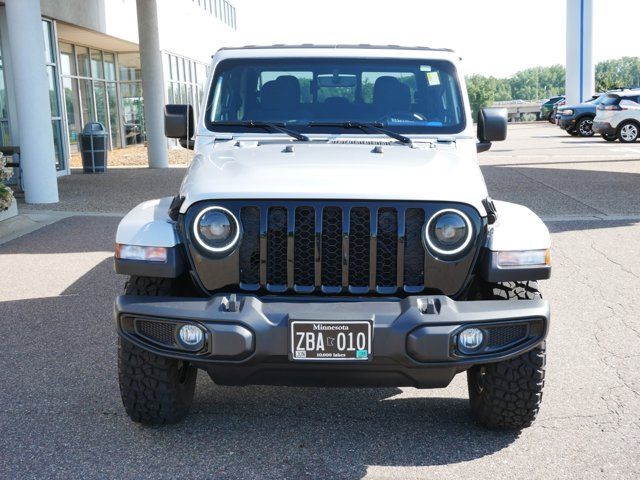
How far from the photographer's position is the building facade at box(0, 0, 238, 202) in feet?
42.8

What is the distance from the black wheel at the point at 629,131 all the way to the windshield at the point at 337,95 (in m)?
24.0

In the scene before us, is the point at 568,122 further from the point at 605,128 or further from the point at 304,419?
the point at 304,419

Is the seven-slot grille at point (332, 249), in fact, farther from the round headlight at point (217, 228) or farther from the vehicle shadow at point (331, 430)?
the vehicle shadow at point (331, 430)

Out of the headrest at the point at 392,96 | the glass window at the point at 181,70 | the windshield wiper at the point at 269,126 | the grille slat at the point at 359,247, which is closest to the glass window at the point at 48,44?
the glass window at the point at 181,70

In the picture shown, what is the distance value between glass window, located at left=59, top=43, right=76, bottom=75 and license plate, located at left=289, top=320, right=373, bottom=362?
20.4 metres

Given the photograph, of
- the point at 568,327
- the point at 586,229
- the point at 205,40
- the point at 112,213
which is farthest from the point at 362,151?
the point at 205,40

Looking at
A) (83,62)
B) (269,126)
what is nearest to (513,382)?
(269,126)

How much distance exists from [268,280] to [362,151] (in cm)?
107

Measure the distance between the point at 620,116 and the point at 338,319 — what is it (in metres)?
25.9

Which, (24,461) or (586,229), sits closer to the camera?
(24,461)

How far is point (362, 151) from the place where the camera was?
176 inches

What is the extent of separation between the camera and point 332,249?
3.73 metres

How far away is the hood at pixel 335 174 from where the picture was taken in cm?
369

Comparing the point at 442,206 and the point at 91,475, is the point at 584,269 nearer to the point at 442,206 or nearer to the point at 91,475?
the point at 442,206
